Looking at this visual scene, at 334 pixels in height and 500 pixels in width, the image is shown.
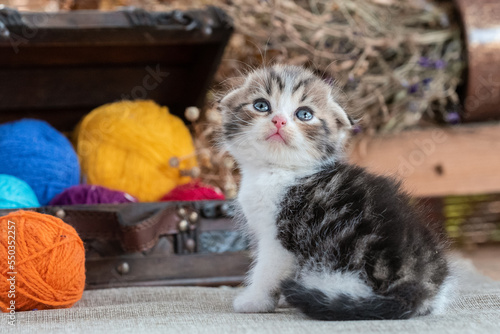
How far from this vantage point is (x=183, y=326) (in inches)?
30.7

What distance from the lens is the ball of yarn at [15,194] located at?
1.19 m

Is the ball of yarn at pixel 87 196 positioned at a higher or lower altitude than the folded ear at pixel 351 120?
lower

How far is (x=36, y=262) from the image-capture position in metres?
0.94

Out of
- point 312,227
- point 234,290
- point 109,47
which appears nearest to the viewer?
point 312,227

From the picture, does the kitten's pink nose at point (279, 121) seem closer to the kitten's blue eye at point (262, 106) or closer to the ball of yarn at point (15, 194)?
the kitten's blue eye at point (262, 106)

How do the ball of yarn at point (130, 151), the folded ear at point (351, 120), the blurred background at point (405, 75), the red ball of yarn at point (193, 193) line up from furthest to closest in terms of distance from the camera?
the blurred background at point (405, 75), the ball of yarn at point (130, 151), the red ball of yarn at point (193, 193), the folded ear at point (351, 120)

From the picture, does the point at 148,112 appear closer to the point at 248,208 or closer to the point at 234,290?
the point at 234,290

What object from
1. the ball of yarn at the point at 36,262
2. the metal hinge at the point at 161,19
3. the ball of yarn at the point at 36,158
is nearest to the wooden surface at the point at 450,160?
the metal hinge at the point at 161,19

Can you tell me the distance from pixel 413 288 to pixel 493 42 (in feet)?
3.76

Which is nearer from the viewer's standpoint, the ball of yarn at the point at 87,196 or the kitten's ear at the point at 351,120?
the kitten's ear at the point at 351,120

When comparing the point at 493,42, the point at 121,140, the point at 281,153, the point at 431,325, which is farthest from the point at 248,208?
the point at 493,42

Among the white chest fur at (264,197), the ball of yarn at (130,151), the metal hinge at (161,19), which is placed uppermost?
the white chest fur at (264,197)

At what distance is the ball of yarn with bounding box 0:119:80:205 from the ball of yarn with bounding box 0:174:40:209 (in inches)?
4.0

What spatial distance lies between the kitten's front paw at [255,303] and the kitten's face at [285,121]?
23 centimetres
